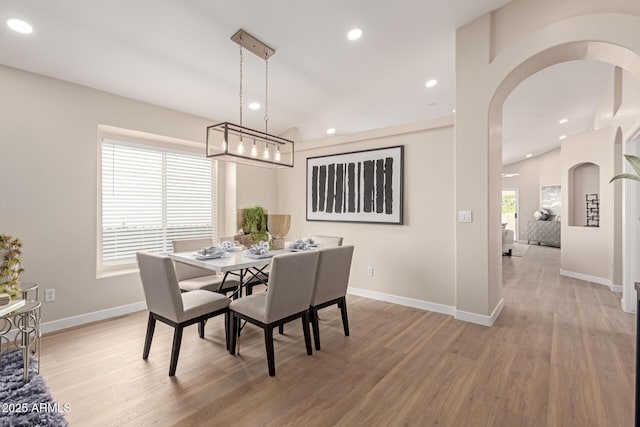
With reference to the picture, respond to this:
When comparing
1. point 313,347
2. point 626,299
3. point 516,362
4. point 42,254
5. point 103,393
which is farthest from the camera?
point 626,299

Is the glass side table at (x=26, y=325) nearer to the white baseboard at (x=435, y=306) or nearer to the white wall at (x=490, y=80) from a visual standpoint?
the white baseboard at (x=435, y=306)

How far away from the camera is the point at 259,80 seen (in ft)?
12.1

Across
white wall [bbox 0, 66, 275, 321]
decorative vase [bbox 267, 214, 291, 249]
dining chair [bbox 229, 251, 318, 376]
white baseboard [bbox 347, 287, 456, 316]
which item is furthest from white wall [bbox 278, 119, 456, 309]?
white wall [bbox 0, 66, 275, 321]

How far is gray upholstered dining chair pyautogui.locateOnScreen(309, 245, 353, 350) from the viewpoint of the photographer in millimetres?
2633

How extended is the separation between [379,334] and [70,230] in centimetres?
333

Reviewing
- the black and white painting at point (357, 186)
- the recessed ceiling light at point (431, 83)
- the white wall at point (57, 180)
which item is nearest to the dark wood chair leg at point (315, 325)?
the black and white painting at point (357, 186)

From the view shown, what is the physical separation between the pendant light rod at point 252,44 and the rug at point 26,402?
314cm

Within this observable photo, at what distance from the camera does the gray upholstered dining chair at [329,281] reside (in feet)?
8.64

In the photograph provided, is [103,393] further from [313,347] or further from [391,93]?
[391,93]

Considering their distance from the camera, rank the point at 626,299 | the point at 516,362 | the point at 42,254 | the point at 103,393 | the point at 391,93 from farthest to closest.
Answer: the point at 391,93
the point at 626,299
the point at 42,254
the point at 516,362
the point at 103,393

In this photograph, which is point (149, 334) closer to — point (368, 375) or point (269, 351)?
point (269, 351)

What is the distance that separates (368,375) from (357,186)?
2.64m

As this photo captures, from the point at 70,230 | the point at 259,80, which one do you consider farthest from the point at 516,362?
the point at 70,230

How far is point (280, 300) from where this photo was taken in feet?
7.43
